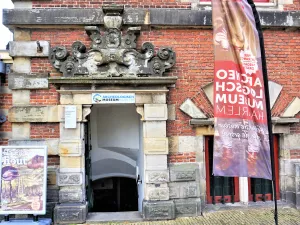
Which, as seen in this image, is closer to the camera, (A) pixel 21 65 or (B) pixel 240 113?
(B) pixel 240 113

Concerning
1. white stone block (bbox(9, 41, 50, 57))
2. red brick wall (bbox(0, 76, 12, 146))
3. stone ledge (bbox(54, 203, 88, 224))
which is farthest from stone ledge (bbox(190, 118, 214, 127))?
red brick wall (bbox(0, 76, 12, 146))

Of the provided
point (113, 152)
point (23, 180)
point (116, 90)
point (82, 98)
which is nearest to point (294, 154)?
point (116, 90)

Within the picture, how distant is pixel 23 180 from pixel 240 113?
4069mm

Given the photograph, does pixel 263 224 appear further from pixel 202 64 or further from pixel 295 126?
pixel 202 64

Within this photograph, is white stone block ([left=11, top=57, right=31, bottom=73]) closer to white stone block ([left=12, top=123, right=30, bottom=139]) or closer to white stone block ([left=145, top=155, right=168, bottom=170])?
white stone block ([left=12, top=123, right=30, bottom=139])

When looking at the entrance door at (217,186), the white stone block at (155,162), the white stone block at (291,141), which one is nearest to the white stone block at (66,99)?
the white stone block at (155,162)

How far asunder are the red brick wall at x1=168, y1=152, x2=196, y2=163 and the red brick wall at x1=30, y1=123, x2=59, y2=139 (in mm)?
2460

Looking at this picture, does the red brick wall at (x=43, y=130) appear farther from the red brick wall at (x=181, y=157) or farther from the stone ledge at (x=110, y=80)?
the red brick wall at (x=181, y=157)

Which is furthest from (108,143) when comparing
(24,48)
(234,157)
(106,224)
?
(234,157)

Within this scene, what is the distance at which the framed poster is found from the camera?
560cm

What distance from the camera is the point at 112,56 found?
6297 millimetres

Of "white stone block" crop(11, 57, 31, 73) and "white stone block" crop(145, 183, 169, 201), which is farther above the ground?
"white stone block" crop(11, 57, 31, 73)

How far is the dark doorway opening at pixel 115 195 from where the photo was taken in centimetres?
844

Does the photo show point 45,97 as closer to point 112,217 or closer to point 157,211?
point 112,217
